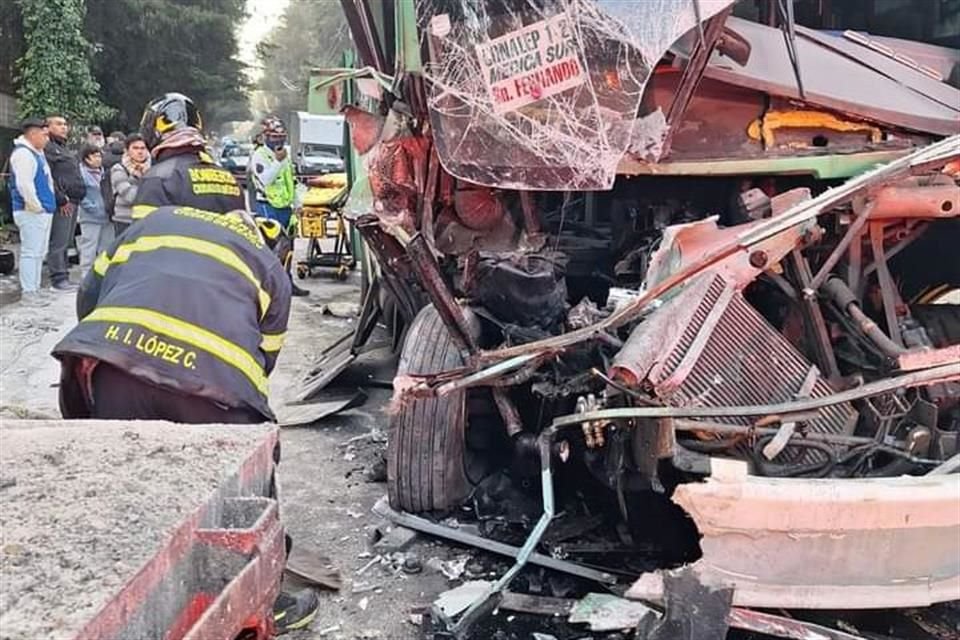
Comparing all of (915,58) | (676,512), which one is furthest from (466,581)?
(915,58)

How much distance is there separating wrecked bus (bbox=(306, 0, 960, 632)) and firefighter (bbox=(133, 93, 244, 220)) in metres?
0.68

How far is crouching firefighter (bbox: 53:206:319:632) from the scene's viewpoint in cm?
242

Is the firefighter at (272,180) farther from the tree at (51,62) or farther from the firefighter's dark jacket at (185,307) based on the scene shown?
the firefighter's dark jacket at (185,307)

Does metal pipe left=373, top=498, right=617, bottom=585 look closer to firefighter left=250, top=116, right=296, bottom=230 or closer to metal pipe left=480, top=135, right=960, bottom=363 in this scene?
metal pipe left=480, top=135, right=960, bottom=363

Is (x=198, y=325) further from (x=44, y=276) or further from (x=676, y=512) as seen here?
(x=44, y=276)

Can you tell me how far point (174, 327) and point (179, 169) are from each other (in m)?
0.65

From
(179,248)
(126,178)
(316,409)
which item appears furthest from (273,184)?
(179,248)

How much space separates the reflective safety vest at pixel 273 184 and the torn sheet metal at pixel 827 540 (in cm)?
747

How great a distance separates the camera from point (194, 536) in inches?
62.4

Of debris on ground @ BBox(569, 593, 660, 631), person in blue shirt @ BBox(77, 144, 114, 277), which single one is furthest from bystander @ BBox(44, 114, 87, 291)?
debris on ground @ BBox(569, 593, 660, 631)

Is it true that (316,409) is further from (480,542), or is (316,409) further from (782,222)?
(782,222)

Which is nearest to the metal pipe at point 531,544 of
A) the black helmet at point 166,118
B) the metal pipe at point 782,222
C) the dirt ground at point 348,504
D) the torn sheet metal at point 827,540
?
the dirt ground at point 348,504

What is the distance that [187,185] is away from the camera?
2822 millimetres

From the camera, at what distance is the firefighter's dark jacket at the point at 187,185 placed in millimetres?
2789
